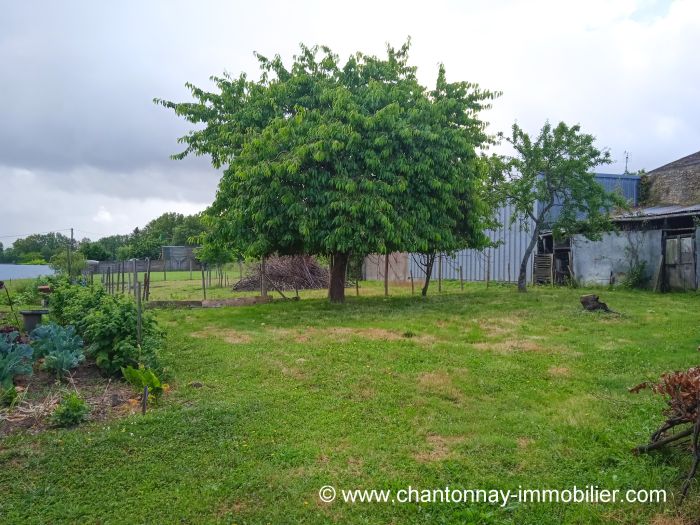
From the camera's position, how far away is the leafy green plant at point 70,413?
4.25 metres

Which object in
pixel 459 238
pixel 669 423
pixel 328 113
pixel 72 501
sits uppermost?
pixel 328 113

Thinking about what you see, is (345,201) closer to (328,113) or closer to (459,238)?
(328,113)

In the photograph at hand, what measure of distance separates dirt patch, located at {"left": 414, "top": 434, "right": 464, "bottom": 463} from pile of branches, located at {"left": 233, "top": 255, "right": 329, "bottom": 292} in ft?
55.6

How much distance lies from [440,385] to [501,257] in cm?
1652

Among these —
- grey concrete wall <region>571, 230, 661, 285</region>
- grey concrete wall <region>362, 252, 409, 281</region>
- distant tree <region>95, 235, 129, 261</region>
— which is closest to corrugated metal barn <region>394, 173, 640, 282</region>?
grey concrete wall <region>571, 230, 661, 285</region>

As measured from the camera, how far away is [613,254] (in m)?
16.8

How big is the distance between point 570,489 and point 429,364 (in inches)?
124

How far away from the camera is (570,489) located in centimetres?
322

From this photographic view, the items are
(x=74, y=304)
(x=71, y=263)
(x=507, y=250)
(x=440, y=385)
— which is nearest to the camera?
(x=440, y=385)

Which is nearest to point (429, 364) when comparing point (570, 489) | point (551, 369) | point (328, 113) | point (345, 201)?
point (551, 369)

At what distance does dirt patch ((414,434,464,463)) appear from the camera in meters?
3.70

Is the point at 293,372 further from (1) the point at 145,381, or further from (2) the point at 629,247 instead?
(2) the point at 629,247

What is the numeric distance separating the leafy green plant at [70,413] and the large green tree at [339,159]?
6.38 meters

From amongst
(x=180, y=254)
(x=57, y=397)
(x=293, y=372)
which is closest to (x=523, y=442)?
(x=293, y=372)
